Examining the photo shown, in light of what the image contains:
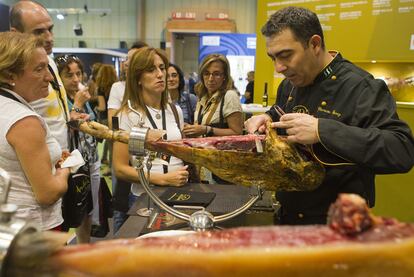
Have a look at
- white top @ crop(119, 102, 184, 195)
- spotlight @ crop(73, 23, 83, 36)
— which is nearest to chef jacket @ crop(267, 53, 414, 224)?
white top @ crop(119, 102, 184, 195)

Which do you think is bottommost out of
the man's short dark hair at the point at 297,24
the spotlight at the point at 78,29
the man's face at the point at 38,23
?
the man's short dark hair at the point at 297,24

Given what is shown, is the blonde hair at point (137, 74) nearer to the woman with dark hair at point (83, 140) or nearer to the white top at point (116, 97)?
the woman with dark hair at point (83, 140)

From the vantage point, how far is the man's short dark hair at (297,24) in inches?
55.5

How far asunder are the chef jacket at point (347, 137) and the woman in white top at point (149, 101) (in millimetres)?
874

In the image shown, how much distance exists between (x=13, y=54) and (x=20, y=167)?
17.0 inches

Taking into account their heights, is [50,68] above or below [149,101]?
above

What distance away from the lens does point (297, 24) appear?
1.41m

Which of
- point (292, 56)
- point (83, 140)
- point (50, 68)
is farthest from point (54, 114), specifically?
point (292, 56)

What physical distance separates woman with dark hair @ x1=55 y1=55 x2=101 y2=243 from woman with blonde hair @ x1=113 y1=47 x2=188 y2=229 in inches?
15.7

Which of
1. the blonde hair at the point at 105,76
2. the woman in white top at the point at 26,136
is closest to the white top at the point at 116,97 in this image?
the woman in white top at the point at 26,136

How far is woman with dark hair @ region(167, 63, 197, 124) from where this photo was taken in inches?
159

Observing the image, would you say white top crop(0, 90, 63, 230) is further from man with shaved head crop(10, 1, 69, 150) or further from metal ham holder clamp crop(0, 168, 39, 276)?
metal ham holder clamp crop(0, 168, 39, 276)

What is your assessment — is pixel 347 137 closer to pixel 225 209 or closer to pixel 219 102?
pixel 225 209

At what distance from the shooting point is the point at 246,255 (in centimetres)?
53
